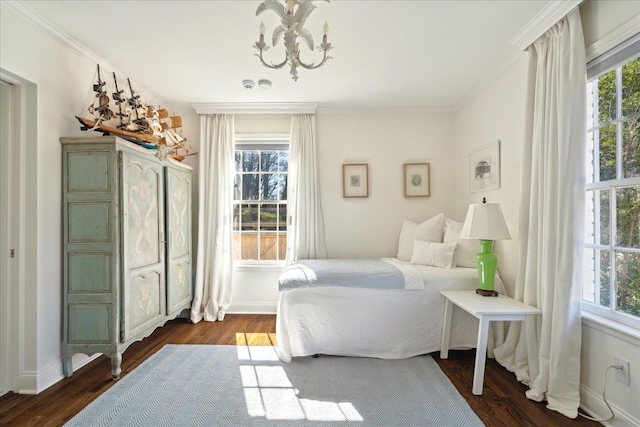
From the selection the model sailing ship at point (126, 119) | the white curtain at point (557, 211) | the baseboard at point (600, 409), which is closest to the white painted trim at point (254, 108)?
the model sailing ship at point (126, 119)

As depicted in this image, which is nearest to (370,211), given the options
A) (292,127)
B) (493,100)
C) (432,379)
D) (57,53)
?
(292,127)

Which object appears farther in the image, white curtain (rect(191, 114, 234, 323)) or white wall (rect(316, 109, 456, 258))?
white wall (rect(316, 109, 456, 258))

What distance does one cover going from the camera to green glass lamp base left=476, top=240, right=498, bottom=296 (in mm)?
2479

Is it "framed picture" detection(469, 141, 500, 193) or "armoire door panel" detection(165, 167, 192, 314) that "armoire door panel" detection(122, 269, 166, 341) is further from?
"framed picture" detection(469, 141, 500, 193)

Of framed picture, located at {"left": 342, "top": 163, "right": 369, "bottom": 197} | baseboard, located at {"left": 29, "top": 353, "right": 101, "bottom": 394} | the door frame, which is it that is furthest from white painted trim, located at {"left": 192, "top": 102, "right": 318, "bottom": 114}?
baseboard, located at {"left": 29, "top": 353, "right": 101, "bottom": 394}

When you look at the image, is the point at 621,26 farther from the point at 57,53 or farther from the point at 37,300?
the point at 37,300

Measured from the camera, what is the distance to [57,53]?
7.85ft

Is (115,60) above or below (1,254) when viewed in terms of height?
above

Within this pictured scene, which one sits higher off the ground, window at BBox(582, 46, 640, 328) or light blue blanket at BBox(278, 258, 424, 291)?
window at BBox(582, 46, 640, 328)

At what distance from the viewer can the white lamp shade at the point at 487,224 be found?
2424mm

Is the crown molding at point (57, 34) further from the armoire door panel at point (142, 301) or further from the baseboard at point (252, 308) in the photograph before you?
the baseboard at point (252, 308)

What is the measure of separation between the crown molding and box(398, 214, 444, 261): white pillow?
3356 millimetres

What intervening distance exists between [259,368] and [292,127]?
2.68 m

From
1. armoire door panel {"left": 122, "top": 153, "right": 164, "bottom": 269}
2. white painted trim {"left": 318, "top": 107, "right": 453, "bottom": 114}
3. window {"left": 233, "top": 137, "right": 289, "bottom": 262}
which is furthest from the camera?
window {"left": 233, "top": 137, "right": 289, "bottom": 262}
